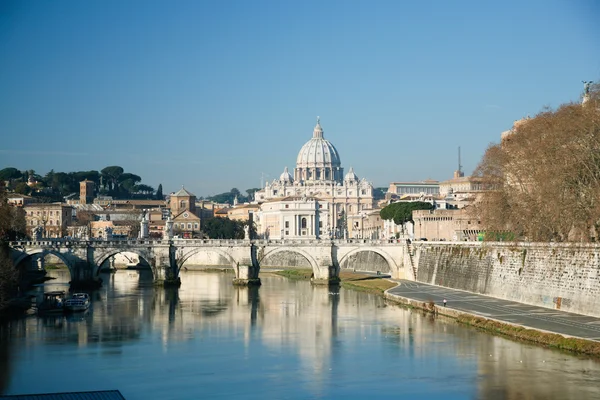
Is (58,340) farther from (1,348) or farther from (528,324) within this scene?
(528,324)

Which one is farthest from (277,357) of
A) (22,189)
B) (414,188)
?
(414,188)

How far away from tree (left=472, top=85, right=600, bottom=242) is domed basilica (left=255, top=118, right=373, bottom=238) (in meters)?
57.0

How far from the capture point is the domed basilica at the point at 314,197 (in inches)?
5074

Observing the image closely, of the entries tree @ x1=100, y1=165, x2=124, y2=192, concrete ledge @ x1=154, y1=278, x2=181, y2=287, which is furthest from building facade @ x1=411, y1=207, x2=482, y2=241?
tree @ x1=100, y1=165, x2=124, y2=192

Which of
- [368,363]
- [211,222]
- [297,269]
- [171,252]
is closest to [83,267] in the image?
[171,252]

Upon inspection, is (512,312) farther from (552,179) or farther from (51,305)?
(51,305)

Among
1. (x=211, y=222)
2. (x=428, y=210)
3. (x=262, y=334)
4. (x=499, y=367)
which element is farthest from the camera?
(x=211, y=222)

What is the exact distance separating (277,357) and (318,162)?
150m

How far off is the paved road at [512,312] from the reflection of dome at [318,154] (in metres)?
130

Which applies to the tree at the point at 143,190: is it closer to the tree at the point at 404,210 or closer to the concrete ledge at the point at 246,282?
the tree at the point at 404,210

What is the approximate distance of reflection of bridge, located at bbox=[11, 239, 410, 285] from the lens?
212 ft

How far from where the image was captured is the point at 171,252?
66.7 metres

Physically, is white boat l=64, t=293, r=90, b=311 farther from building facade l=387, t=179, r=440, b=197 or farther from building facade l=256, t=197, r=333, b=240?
building facade l=387, t=179, r=440, b=197

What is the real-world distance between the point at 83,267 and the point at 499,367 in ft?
118
